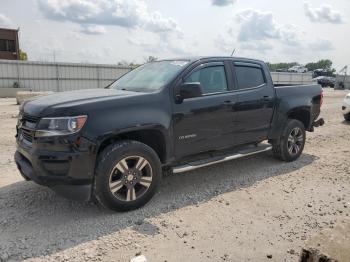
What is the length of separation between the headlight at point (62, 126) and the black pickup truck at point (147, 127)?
10 mm

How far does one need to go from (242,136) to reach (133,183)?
212 centimetres

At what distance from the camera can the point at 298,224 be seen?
416 cm

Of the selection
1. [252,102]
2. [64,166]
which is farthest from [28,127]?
[252,102]

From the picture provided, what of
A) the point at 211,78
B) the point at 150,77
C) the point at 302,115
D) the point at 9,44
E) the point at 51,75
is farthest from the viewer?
the point at 9,44

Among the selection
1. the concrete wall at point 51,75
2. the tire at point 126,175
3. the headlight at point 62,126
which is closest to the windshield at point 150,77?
the tire at point 126,175

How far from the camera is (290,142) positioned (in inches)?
259

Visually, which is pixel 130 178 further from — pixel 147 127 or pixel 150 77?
pixel 150 77

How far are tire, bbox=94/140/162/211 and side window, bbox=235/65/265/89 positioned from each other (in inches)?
Answer: 82.5

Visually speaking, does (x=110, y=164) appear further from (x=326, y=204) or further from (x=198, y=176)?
(x=326, y=204)

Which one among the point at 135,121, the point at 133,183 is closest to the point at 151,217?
the point at 133,183

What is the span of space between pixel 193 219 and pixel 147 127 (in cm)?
121

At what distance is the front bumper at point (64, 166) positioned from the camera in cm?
390

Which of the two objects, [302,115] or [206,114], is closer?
[206,114]

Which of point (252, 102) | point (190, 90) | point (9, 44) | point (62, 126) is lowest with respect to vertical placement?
Result: point (62, 126)
